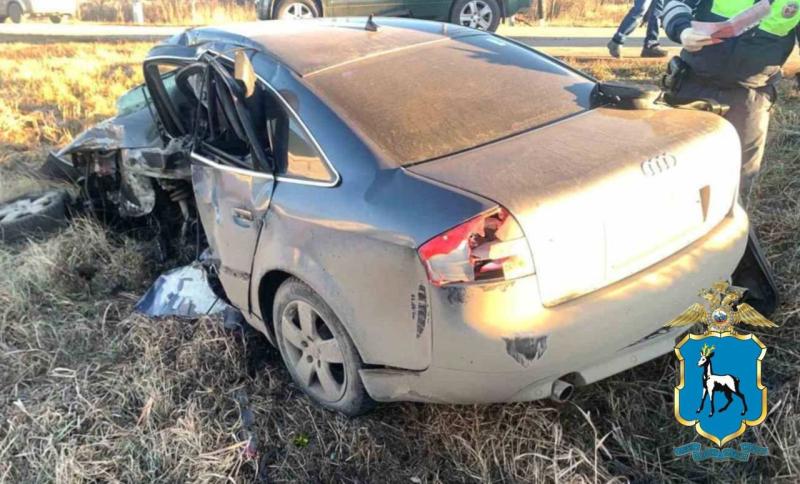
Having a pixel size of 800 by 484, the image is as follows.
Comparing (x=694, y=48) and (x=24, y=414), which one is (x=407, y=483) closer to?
(x=24, y=414)

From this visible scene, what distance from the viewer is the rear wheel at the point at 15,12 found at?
20094 millimetres

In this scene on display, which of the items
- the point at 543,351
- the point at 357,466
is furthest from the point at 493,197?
the point at 357,466

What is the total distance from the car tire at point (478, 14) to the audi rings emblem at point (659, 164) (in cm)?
844

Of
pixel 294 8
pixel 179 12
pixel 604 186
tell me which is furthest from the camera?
pixel 179 12

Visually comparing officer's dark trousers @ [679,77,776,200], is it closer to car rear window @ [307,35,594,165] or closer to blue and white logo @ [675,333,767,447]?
car rear window @ [307,35,594,165]

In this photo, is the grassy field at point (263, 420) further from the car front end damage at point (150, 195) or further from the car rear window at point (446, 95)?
the car rear window at point (446, 95)

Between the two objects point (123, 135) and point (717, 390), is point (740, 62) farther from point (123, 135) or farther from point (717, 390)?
point (123, 135)

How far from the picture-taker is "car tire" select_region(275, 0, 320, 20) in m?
10.5

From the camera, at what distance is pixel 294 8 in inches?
416

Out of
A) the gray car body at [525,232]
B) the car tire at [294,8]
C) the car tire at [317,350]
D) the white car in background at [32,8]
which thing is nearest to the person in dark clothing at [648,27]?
the car tire at [294,8]

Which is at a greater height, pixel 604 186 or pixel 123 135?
pixel 604 186

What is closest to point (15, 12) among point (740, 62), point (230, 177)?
point (230, 177)

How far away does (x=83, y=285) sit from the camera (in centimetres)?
406

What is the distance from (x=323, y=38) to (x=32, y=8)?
2106 cm
